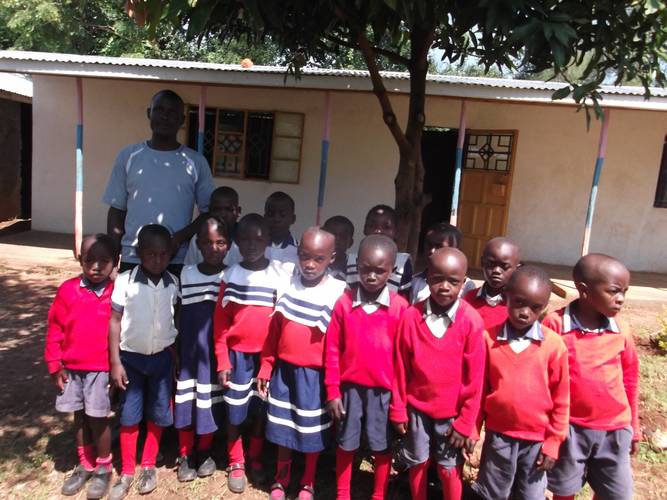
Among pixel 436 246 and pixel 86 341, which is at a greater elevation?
pixel 436 246

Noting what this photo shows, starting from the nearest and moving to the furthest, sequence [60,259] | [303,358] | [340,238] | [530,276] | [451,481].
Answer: [530,276] < [451,481] < [303,358] < [340,238] < [60,259]

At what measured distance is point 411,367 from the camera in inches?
84.0

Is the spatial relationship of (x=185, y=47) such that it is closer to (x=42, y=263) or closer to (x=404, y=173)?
(x=42, y=263)

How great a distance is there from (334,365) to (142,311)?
884 millimetres

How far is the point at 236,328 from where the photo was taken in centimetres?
237

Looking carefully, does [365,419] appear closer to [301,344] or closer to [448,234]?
[301,344]

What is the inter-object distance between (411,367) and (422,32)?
2.35m

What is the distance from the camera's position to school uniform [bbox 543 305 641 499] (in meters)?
2.00

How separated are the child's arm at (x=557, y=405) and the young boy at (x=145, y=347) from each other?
64.2 inches

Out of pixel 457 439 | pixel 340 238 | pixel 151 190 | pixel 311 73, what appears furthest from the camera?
pixel 311 73

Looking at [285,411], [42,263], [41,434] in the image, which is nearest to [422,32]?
[285,411]

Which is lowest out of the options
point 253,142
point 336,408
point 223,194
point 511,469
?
point 511,469

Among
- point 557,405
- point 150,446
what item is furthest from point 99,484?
point 557,405

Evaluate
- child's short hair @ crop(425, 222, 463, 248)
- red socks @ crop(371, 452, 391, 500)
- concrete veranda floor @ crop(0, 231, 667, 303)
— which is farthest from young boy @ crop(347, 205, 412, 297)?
concrete veranda floor @ crop(0, 231, 667, 303)
